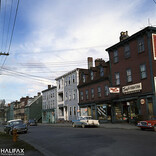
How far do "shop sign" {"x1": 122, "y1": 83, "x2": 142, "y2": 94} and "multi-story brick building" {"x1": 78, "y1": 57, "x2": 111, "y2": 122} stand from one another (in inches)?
190

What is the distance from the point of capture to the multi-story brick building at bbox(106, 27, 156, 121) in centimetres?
2577

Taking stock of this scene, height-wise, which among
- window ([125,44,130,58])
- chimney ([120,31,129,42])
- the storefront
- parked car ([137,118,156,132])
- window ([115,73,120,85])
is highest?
chimney ([120,31,129,42])

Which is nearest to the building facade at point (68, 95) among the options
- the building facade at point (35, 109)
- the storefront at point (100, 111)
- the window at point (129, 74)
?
the storefront at point (100, 111)

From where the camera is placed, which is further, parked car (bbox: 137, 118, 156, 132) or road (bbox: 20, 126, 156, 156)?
parked car (bbox: 137, 118, 156, 132)

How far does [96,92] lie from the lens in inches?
1490

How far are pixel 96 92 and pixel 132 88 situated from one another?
10383 mm

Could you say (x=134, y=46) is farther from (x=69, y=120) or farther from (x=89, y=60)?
(x=69, y=120)

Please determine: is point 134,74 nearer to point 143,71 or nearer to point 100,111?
point 143,71

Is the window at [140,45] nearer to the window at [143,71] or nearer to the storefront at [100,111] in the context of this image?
the window at [143,71]

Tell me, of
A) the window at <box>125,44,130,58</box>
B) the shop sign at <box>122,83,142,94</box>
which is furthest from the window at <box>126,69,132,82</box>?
the window at <box>125,44,130,58</box>

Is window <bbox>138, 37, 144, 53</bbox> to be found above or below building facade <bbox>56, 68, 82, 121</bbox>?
above

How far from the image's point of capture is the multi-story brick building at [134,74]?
25.8 m

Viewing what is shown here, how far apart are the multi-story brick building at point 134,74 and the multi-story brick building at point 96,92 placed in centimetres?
218

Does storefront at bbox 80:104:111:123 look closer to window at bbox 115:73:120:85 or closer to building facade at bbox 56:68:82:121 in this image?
building facade at bbox 56:68:82:121
